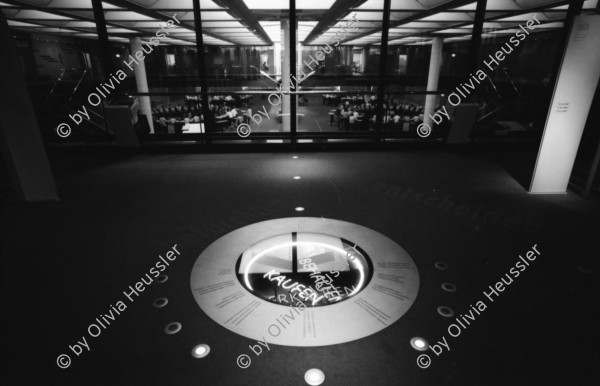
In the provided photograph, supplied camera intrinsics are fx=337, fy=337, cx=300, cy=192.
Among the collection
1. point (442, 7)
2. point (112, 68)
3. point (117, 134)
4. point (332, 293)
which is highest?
point (442, 7)

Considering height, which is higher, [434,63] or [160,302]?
[434,63]

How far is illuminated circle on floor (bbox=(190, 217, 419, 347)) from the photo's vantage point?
2252 mm

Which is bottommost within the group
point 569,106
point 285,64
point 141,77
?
point 569,106

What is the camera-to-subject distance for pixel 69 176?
5145mm

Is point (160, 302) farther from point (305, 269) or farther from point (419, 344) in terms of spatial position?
point (419, 344)

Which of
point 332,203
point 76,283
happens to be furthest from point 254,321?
point 332,203

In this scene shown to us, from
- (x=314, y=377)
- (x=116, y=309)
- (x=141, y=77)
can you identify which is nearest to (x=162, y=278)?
(x=116, y=309)

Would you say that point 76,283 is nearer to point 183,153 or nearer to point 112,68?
point 183,153

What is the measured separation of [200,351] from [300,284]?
104 centimetres

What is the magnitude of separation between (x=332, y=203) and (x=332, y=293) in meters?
1.59

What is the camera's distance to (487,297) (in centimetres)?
256

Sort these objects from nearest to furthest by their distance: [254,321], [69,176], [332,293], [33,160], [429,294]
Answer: [254,321] < [429,294] < [332,293] < [33,160] < [69,176]

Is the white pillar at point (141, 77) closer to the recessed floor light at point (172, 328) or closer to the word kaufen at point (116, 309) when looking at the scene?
the word kaufen at point (116, 309)

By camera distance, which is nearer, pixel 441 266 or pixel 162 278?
pixel 162 278
